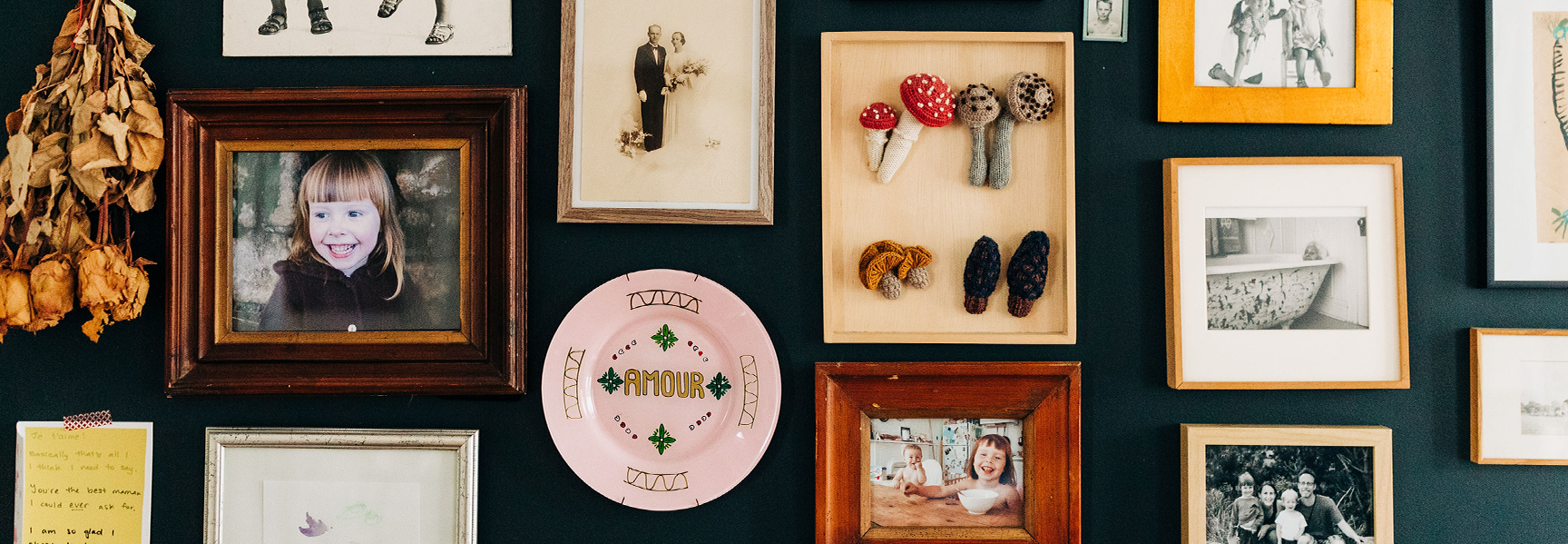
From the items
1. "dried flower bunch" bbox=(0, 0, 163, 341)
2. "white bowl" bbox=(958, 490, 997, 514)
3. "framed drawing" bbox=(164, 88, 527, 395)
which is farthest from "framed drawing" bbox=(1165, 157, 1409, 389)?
"dried flower bunch" bbox=(0, 0, 163, 341)

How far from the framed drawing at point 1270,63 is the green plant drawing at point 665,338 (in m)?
0.82

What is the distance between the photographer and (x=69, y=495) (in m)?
1.14

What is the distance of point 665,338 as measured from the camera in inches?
44.2

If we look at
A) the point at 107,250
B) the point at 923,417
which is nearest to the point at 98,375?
the point at 107,250

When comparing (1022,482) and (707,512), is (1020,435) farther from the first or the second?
(707,512)

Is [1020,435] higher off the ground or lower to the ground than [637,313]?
lower

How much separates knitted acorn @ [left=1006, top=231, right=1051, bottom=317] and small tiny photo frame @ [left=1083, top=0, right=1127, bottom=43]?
326mm

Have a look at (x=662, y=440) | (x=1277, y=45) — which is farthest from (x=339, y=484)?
(x=1277, y=45)

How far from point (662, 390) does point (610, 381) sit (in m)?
0.08

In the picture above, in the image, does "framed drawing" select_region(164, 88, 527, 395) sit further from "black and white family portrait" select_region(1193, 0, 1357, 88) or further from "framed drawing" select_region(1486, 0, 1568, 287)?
"framed drawing" select_region(1486, 0, 1568, 287)

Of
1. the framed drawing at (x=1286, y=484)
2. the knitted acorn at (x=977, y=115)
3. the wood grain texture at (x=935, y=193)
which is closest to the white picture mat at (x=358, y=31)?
the wood grain texture at (x=935, y=193)

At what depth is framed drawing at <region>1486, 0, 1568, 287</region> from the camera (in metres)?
1.08

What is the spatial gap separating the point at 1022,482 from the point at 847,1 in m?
0.79

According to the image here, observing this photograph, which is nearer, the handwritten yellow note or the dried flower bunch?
the dried flower bunch
